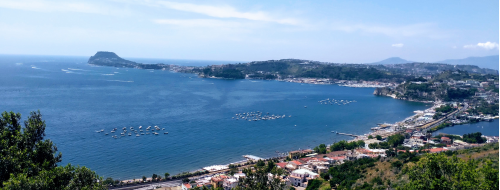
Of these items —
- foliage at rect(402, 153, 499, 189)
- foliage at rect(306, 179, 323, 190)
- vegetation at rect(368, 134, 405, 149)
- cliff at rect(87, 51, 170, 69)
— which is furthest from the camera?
cliff at rect(87, 51, 170, 69)

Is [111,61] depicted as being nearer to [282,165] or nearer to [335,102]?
[335,102]

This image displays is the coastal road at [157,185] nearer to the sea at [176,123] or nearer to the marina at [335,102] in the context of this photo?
the sea at [176,123]

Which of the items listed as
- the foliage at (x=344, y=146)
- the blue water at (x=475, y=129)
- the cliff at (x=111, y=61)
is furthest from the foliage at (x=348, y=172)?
the cliff at (x=111, y=61)

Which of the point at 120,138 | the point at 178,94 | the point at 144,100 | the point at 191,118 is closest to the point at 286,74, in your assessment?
the point at 178,94

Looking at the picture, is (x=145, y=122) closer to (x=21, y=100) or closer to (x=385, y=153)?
(x=21, y=100)

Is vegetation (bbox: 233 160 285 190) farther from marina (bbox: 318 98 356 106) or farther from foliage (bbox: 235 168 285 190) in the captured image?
marina (bbox: 318 98 356 106)

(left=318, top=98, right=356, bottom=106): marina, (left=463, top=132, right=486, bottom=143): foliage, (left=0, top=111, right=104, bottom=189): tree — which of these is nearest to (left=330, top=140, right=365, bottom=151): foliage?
(left=463, top=132, right=486, bottom=143): foliage
